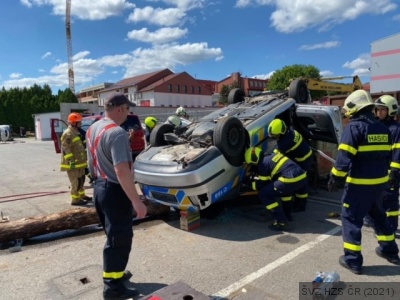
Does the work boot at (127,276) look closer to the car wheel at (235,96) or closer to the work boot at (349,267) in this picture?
the work boot at (349,267)

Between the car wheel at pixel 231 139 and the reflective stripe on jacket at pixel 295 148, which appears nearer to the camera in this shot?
the car wheel at pixel 231 139

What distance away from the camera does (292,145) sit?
505cm

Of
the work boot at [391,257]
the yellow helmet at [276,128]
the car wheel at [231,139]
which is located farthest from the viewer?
the yellow helmet at [276,128]

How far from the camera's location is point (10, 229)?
4402 mm

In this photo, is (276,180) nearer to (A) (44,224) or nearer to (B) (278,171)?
(B) (278,171)

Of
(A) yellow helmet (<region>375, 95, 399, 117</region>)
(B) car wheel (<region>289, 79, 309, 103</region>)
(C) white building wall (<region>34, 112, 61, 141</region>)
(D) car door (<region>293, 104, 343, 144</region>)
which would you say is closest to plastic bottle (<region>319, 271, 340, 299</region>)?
(A) yellow helmet (<region>375, 95, 399, 117</region>)

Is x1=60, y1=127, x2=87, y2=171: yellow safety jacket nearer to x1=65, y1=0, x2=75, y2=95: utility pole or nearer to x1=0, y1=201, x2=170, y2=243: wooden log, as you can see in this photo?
x1=0, y1=201, x2=170, y2=243: wooden log

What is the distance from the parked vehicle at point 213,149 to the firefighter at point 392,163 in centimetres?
128

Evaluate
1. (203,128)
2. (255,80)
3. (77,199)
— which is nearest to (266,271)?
(203,128)

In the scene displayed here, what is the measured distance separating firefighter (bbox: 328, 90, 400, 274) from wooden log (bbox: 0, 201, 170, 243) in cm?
338

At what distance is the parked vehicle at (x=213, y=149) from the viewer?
14.4 feet

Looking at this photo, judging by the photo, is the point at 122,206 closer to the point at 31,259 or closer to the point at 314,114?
the point at 31,259

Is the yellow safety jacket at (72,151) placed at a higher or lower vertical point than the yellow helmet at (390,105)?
lower

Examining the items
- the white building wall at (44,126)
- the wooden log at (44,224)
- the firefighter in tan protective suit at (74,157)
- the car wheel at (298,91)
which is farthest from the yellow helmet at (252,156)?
the white building wall at (44,126)
